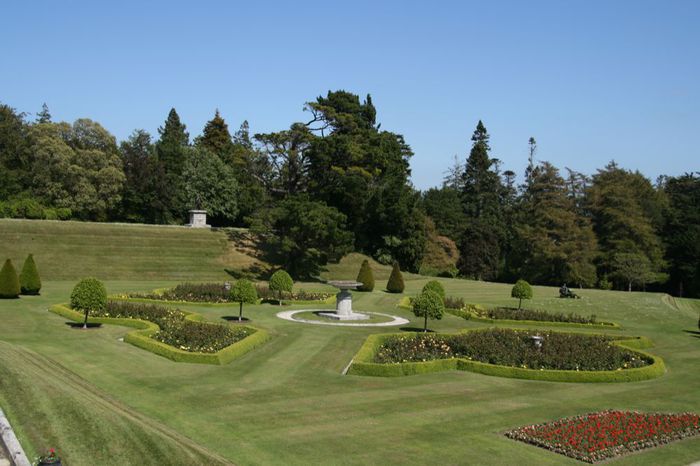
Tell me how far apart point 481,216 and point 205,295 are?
2430 inches

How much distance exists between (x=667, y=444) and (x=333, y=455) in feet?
27.9

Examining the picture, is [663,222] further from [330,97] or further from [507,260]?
[330,97]

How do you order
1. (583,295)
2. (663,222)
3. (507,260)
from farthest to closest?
1. (507,260)
2. (663,222)
3. (583,295)

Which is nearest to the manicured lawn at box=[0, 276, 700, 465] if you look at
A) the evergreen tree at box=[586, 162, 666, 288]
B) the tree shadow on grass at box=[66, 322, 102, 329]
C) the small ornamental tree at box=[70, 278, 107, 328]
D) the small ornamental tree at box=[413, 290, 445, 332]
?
the tree shadow on grass at box=[66, 322, 102, 329]

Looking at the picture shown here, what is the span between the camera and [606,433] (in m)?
15.4

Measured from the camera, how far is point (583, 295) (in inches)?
2071

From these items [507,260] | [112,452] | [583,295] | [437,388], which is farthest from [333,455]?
[507,260]

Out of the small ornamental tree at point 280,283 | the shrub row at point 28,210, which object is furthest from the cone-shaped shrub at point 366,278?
the shrub row at point 28,210

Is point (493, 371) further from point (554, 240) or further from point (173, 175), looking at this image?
point (173, 175)

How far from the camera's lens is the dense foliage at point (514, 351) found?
2347cm

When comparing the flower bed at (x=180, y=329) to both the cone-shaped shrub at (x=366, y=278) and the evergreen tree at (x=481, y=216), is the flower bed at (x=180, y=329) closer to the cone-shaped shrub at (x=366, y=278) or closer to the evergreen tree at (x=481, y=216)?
the cone-shaped shrub at (x=366, y=278)

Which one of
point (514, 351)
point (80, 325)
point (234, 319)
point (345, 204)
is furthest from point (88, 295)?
point (345, 204)

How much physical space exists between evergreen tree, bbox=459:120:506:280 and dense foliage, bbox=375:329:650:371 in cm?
5244

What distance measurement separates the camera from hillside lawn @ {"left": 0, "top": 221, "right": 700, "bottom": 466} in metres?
13.2
